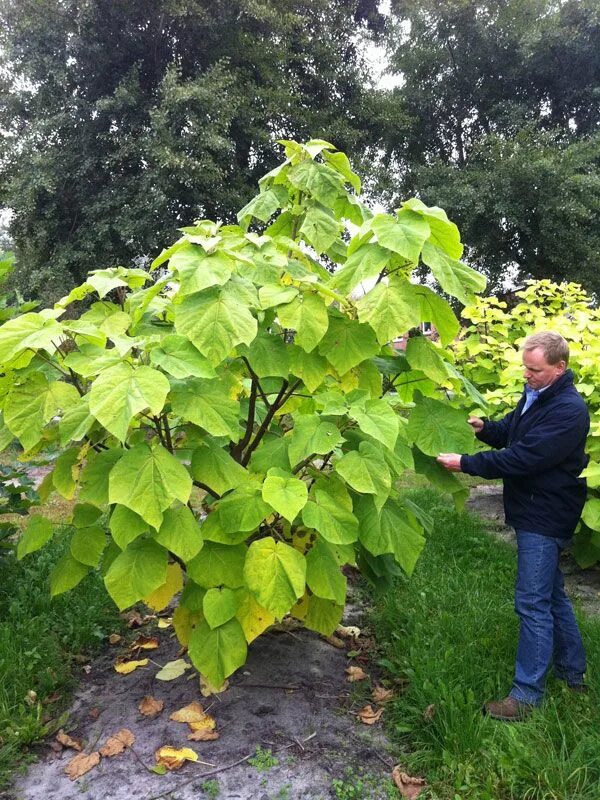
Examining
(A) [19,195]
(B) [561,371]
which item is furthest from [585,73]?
(B) [561,371]

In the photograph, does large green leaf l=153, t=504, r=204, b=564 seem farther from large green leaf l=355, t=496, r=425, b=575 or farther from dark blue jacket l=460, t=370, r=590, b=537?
dark blue jacket l=460, t=370, r=590, b=537

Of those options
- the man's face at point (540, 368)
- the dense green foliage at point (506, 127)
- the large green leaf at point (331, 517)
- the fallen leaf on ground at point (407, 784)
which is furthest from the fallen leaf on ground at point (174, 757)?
the dense green foliage at point (506, 127)

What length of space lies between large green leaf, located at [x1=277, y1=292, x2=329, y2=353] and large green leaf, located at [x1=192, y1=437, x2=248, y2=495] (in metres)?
0.46

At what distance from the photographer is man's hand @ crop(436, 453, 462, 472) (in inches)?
91.9

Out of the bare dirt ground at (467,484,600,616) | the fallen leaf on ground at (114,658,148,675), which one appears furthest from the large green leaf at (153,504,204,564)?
the bare dirt ground at (467,484,600,616)

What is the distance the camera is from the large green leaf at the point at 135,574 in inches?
76.9

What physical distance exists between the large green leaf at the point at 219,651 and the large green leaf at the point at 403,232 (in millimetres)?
1330

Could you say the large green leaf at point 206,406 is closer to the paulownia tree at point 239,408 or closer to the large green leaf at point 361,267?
the paulownia tree at point 239,408

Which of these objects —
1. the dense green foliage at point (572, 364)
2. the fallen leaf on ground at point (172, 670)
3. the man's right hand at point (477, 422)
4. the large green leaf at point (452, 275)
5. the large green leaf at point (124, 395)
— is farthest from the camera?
the dense green foliage at point (572, 364)

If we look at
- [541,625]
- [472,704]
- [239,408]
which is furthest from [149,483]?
[541,625]

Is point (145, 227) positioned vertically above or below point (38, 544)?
above

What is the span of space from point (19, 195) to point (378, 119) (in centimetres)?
877

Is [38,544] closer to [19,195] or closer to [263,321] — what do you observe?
[263,321]

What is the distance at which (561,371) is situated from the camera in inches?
98.2
